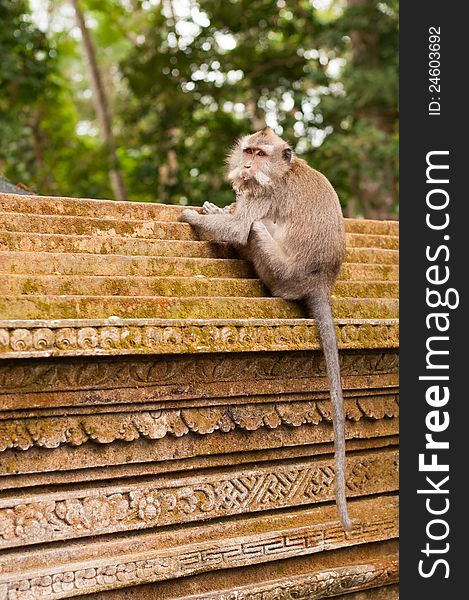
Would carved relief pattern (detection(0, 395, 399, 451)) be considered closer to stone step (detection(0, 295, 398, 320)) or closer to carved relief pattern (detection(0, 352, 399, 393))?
carved relief pattern (detection(0, 352, 399, 393))

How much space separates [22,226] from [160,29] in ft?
32.3

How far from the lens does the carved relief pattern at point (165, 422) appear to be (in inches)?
140

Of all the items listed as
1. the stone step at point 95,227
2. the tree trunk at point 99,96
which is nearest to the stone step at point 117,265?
the stone step at point 95,227

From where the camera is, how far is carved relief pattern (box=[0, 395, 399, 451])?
3.55 m

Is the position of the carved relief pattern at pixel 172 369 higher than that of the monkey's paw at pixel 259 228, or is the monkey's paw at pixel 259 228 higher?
the monkey's paw at pixel 259 228

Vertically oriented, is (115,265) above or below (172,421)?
above

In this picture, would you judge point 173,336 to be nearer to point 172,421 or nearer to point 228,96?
point 172,421

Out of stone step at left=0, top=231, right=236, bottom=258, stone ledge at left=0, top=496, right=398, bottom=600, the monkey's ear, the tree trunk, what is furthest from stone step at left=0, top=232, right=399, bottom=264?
the tree trunk

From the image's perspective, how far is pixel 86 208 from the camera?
4.35 m

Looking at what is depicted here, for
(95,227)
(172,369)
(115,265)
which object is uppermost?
(95,227)

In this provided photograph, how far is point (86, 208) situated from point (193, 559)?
1704 mm

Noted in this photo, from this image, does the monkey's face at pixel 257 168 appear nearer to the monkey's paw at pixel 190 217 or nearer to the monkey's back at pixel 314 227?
the monkey's back at pixel 314 227

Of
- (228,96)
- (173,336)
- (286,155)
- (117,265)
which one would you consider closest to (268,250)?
(286,155)

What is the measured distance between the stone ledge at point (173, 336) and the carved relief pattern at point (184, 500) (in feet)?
2.09
